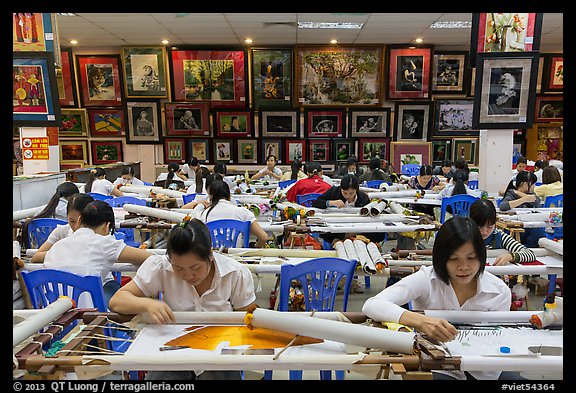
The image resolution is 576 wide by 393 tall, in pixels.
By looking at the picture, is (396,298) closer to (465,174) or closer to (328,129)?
(465,174)

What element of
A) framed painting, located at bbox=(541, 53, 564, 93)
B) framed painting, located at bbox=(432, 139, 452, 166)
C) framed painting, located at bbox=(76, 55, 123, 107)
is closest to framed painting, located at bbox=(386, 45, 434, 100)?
framed painting, located at bbox=(432, 139, 452, 166)

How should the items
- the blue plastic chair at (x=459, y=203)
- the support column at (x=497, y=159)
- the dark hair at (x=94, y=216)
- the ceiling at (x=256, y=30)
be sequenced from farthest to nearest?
the ceiling at (x=256, y=30) < the support column at (x=497, y=159) < the blue plastic chair at (x=459, y=203) < the dark hair at (x=94, y=216)

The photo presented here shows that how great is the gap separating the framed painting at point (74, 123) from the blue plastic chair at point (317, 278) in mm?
11127

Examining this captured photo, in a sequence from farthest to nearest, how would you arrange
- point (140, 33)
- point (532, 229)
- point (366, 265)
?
point (140, 33) < point (532, 229) < point (366, 265)

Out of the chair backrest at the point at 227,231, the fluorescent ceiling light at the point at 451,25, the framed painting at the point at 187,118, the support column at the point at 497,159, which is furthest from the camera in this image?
the framed painting at the point at 187,118

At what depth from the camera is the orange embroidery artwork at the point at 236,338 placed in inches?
69.6

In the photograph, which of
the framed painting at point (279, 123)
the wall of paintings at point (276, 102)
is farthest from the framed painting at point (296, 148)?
the framed painting at point (279, 123)

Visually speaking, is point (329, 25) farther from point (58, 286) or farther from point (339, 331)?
point (339, 331)

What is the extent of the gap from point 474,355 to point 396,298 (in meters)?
0.44

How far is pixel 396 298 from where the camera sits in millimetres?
2031

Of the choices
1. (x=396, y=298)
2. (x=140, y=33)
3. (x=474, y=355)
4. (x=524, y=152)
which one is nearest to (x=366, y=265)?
(x=396, y=298)

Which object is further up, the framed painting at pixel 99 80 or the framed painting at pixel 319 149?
the framed painting at pixel 99 80

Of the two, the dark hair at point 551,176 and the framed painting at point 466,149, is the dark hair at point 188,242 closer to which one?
the dark hair at point 551,176

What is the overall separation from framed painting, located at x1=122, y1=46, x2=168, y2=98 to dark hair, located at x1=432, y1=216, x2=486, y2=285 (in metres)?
10.7
